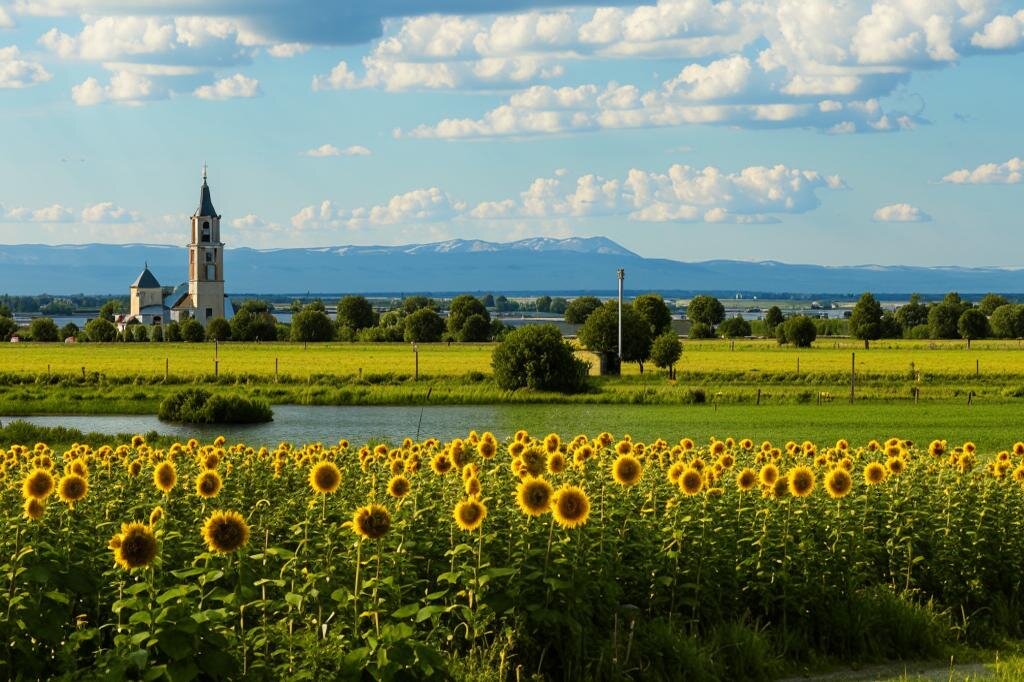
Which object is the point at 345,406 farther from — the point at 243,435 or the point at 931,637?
the point at 931,637

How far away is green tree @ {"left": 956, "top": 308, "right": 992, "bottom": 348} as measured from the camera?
393 ft

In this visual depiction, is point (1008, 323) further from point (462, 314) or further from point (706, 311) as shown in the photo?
point (462, 314)

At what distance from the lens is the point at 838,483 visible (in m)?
12.4

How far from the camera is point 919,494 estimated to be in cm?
1427

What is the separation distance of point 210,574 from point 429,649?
4.81 ft

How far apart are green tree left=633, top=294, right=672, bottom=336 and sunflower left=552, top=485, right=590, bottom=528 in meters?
91.4

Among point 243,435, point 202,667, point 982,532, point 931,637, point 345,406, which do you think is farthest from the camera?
point 345,406

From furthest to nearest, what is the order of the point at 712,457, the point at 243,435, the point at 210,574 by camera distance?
1. the point at 243,435
2. the point at 712,457
3. the point at 210,574

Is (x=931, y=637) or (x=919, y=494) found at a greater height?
(x=919, y=494)

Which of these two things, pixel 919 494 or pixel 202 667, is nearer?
pixel 202 667

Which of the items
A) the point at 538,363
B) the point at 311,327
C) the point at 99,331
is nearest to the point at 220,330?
the point at 311,327

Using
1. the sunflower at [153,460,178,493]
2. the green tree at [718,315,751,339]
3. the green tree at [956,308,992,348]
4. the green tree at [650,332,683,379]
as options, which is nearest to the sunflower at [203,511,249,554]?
the sunflower at [153,460,178,493]

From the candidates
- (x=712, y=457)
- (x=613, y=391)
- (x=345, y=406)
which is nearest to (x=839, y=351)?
(x=613, y=391)

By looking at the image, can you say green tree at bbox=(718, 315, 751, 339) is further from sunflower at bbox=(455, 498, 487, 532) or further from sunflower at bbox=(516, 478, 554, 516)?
sunflower at bbox=(455, 498, 487, 532)
